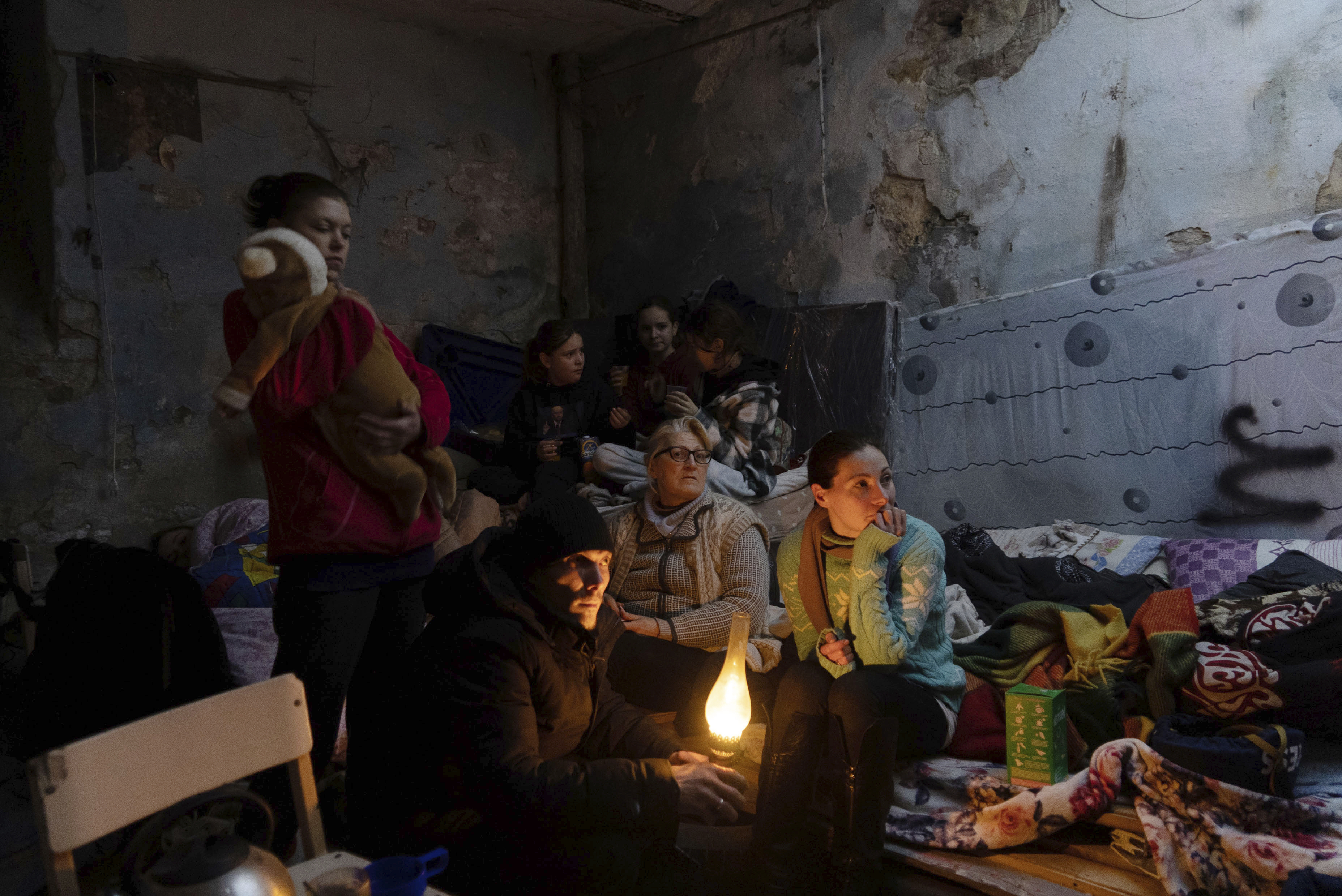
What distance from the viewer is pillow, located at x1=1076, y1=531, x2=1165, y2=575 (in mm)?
3744

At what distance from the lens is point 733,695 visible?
2.33 m

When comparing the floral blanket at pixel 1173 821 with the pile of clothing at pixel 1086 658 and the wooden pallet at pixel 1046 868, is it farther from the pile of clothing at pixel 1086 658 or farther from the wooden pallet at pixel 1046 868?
the pile of clothing at pixel 1086 658

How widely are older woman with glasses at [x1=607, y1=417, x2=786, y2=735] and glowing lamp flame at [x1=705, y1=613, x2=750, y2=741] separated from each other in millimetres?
644

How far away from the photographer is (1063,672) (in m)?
2.91

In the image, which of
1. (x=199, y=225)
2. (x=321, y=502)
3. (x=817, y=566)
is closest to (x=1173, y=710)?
(x=817, y=566)

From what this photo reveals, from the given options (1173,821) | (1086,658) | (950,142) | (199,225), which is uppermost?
(950,142)

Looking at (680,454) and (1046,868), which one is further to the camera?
(680,454)

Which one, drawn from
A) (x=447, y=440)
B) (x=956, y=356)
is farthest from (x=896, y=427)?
(x=447, y=440)

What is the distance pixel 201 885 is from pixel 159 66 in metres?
5.07

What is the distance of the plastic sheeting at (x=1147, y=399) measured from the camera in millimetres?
3609

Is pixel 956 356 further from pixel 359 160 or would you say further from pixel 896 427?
pixel 359 160

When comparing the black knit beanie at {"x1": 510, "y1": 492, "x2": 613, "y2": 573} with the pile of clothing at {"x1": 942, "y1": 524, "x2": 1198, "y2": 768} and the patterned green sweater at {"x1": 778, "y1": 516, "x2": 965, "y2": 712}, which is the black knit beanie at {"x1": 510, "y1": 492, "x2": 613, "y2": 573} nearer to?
the patterned green sweater at {"x1": 778, "y1": 516, "x2": 965, "y2": 712}

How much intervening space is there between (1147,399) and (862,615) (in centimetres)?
216

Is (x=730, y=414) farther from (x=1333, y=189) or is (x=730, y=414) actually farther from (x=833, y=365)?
(x=1333, y=189)
